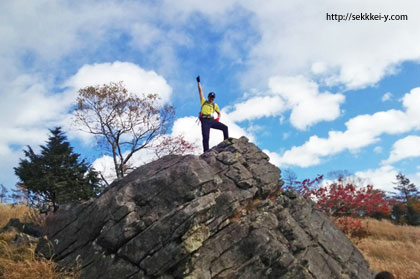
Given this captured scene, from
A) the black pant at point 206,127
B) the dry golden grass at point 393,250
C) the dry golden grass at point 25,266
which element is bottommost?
the dry golden grass at point 393,250

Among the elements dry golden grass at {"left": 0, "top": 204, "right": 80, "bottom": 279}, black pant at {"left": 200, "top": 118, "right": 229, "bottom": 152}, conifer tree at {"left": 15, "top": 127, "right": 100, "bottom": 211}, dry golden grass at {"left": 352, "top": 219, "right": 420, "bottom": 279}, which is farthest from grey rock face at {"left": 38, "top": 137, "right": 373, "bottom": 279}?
conifer tree at {"left": 15, "top": 127, "right": 100, "bottom": 211}

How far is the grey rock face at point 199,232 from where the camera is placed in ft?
23.2

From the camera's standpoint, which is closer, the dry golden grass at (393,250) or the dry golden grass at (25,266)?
the dry golden grass at (25,266)

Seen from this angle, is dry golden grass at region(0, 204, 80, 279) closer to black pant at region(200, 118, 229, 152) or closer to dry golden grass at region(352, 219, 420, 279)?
black pant at region(200, 118, 229, 152)

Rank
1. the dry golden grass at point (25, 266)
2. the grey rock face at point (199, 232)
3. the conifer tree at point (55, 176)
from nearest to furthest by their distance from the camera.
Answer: the grey rock face at point (199, 232)
the dry golden grass at point (25, 266)
the conifer tree at point (55, 176)

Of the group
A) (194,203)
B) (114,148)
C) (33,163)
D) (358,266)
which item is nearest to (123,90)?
(114,148)

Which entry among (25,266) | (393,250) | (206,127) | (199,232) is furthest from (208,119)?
(393,250)

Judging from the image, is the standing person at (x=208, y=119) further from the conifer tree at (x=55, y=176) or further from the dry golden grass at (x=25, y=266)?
the conifer tree at (x=55, y=176)

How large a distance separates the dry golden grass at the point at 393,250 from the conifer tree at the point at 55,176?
18016 millimetres

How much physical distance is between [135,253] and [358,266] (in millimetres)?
6535

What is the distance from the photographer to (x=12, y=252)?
974 centimetres

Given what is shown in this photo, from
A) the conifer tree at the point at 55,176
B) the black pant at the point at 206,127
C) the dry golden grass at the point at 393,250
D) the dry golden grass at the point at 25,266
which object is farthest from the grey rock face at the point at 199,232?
the conifer tree at the point at 55,176

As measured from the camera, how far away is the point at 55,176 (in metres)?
19.9

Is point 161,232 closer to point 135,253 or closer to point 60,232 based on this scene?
point 135,253
